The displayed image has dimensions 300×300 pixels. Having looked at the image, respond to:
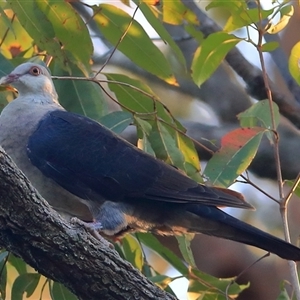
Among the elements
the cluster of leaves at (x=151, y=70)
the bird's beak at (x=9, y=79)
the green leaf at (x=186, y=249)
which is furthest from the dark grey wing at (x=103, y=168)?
the green leaf at (x=186, y=249)

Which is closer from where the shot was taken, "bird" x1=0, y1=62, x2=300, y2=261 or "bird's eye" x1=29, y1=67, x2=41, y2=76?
"bird" x1=0, y1=62, x2=300, y2=261

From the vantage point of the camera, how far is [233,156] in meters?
2.78

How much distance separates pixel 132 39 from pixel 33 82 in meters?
0.45

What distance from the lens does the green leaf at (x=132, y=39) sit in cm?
315

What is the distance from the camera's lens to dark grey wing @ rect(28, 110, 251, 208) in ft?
8.88

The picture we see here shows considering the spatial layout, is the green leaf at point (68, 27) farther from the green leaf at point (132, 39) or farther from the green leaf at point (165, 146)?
the green leaf at point (165, 146)

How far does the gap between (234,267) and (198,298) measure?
150 cm

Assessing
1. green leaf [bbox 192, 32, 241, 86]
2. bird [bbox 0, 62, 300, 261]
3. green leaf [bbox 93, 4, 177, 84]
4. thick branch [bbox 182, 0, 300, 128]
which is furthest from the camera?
thick branch [bbox 182, 0, 300, 128]

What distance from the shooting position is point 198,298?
313 cm

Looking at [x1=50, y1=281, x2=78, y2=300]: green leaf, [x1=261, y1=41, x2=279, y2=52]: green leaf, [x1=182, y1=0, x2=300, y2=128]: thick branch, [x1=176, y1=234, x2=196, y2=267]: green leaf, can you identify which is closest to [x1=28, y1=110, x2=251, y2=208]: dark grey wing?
[x1=176, y1=234, x2=196, y2=267]: green leaf

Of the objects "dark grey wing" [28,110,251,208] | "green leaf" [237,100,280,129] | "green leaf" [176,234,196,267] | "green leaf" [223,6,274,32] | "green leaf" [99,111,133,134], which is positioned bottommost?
"green leaf" [176,234,196,267]

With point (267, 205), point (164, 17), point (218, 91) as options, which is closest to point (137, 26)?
point (164, 17)

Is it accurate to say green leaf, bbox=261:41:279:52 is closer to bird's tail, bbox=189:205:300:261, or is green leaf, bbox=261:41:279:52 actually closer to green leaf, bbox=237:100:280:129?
green leaf, bbox=237:100:280:129

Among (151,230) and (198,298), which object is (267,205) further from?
(151,230)
